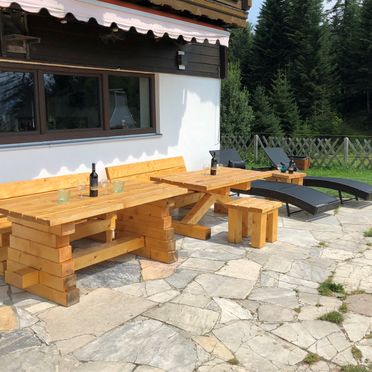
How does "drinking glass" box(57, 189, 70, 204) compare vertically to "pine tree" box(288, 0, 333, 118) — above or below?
below

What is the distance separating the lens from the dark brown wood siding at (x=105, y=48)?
17.7 feet

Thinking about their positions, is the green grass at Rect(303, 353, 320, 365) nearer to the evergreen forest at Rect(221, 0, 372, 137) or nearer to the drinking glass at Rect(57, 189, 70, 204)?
the drinking glass at Rect(57, 189, 70, 204)

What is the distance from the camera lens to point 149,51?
22.5ft

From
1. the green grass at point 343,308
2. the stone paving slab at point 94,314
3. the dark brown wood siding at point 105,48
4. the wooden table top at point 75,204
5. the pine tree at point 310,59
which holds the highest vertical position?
the pine tree at point 310,59

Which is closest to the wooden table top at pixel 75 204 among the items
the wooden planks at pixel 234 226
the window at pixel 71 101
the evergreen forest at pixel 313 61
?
the wooden planks at pixel 234 226

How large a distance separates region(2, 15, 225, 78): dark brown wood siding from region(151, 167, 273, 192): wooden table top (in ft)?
5.93

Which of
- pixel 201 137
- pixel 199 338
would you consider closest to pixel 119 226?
pixel 199 338

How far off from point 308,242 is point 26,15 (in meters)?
4.31

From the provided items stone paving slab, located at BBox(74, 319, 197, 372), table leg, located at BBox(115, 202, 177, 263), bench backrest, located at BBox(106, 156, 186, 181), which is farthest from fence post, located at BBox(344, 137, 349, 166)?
stone paving slab, located at BBox(74, 319, 197, 372)

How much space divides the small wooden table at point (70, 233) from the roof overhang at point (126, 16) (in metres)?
1.80

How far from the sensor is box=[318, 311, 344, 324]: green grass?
354 centimetres

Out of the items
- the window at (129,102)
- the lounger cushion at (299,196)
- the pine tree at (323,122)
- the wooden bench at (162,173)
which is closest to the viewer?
the wooden bench at (162,173)

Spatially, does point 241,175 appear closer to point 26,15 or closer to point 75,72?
point 75,72

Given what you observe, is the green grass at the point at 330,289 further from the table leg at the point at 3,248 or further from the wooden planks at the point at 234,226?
the table leg at the point at 3,248
